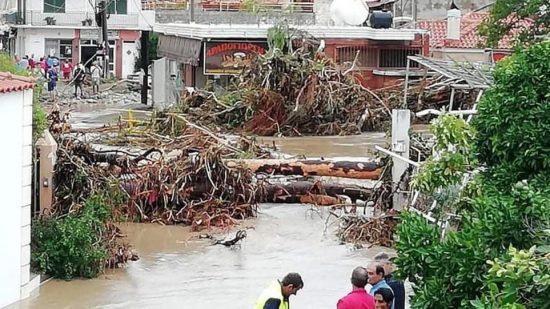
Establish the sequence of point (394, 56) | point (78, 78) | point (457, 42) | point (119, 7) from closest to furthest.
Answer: point (394, 56) → point (457, 42) → point (78, 78) → point (119, 7)

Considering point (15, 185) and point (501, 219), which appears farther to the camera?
point (15, 185)

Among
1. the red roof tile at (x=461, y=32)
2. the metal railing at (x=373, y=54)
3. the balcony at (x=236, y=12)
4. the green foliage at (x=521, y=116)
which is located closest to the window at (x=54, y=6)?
the balcony at (x=236, y=12)

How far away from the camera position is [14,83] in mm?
11367

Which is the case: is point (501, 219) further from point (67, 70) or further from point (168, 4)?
point (67, 70)

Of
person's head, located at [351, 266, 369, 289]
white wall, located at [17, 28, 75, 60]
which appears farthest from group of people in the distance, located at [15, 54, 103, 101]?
person's head, located at [351, 266, 369, 289]

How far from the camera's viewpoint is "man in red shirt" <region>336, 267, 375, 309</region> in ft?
26.3

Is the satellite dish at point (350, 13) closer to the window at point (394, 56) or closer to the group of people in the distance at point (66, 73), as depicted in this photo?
the window at point (394, 56)

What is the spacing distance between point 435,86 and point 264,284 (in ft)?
58.4

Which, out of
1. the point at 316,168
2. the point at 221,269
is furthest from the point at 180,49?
the point at 221,269

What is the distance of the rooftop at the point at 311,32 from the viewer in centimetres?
3384

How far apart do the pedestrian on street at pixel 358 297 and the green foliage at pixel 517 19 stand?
14284 mm

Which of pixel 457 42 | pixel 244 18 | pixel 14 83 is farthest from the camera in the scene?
pixel 244 18

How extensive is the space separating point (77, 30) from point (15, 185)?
4429cm

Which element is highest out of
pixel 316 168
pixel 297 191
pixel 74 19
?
pixel 74 19
